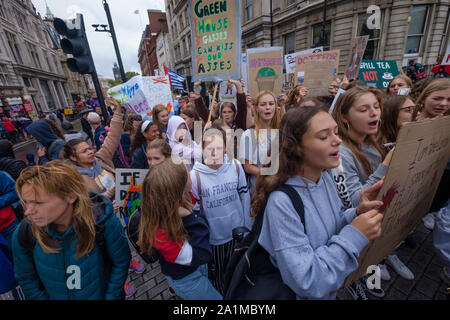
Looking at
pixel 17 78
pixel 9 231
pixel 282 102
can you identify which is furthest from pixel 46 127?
pixel 17 78

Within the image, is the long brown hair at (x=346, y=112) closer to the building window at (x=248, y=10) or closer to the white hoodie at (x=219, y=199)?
the white hoodie at (x=219, y=199)

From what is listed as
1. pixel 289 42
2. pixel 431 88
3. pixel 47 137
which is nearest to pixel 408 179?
pixel 431 88

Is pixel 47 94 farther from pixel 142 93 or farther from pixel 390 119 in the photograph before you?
pixel 390 119

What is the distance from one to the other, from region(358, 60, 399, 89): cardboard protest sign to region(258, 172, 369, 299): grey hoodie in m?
6.51

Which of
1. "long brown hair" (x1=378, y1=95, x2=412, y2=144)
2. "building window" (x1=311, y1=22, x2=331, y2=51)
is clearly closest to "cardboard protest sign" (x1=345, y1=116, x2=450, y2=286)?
"long brown hair" (x1=378, y1=95, x2=412, y2=144)

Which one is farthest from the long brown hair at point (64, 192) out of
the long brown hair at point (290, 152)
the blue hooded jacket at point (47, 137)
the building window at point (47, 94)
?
the building window at point (47, 94)

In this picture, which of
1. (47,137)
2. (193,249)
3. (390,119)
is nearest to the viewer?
(193,249)

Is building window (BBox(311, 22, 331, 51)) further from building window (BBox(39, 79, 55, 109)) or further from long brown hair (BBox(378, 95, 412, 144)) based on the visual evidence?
building window (BBox(39, 79, 55, 109))

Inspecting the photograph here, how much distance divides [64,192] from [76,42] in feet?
9.47

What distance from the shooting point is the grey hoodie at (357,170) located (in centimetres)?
155

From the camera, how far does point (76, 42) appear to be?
3027 millimetres

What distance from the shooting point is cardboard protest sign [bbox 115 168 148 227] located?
225cm

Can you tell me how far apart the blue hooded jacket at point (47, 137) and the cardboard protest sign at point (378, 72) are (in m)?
7.99

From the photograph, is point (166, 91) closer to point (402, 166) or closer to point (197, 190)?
point (197, 190)
